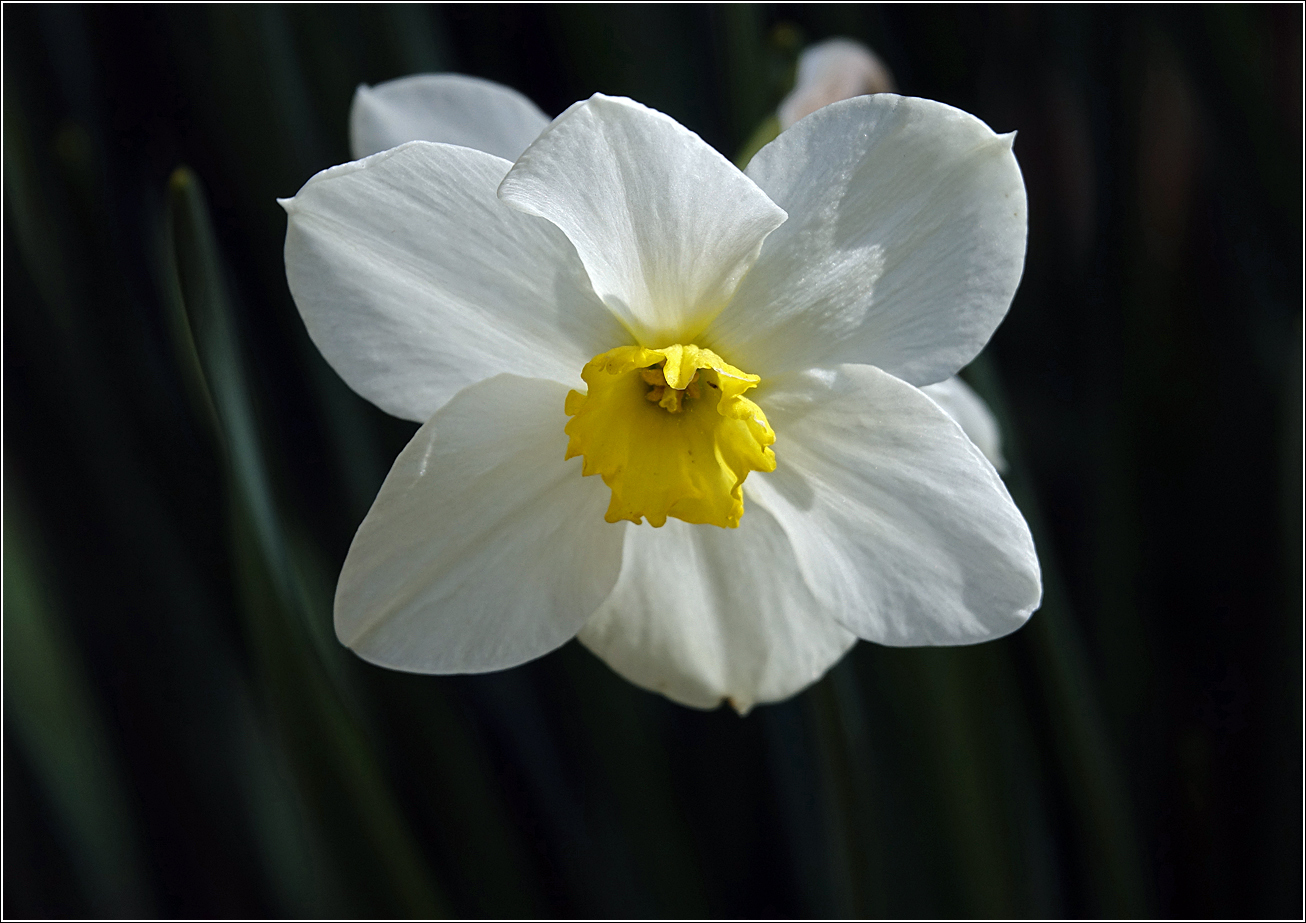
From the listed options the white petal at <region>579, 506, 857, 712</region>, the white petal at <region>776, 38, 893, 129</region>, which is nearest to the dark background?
the white petal at <region>776, 38, 893, 129</region>

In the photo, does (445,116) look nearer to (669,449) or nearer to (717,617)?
(669,449)

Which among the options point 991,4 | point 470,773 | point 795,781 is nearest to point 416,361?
point 470,773

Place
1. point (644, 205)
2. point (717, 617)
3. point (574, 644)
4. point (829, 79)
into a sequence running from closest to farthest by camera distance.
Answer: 1. point (644, 205)
2. point (717, 617)
3. point (829, 79)
4. point (574, 644)

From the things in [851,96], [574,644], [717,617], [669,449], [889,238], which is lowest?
[574,644]

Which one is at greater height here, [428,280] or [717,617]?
[428,280]

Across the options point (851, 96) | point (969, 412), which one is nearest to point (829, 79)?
point (851, 96)

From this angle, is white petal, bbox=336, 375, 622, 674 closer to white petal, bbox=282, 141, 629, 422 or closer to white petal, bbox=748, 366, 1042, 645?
white petal, bbox=282, 141, 629, 422
